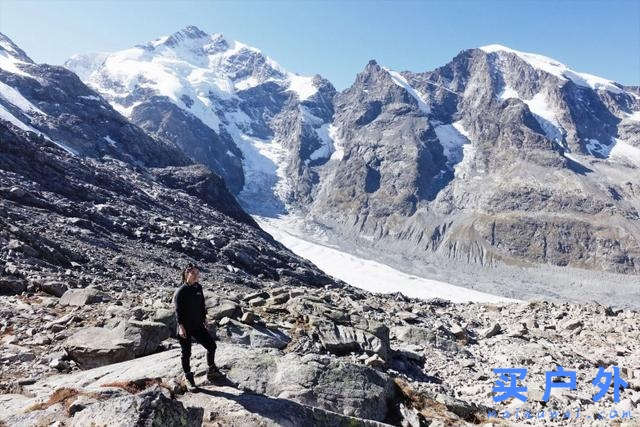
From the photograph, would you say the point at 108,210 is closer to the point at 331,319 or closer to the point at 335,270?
the point at 331,319

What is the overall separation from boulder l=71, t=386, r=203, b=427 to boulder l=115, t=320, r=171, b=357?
17.3 feet

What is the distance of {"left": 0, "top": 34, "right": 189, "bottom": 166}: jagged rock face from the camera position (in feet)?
387

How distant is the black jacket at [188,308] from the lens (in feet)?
35.3

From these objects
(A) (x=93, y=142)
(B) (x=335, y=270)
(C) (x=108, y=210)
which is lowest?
(B) (x=335, y=270)

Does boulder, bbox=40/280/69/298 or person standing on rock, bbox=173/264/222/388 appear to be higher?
person standing on rock, bbox=173/264/222/388

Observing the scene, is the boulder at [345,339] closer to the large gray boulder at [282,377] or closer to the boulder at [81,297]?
the large gray boulder at [282,377]

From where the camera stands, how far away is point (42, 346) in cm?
1389

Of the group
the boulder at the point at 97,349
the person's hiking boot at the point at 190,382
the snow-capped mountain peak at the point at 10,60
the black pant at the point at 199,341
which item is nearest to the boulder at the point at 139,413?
the person's hiking boot at the point at 190,382

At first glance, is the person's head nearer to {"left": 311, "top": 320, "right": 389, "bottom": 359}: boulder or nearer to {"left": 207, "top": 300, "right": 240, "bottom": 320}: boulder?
{"left": 207, "top": 300, "right": 240, "bottom": 320}: boulder

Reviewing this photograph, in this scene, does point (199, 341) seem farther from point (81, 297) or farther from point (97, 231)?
point (97, 231)

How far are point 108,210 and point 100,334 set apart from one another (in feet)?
171

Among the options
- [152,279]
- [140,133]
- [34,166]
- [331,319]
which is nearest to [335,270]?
[140,133]

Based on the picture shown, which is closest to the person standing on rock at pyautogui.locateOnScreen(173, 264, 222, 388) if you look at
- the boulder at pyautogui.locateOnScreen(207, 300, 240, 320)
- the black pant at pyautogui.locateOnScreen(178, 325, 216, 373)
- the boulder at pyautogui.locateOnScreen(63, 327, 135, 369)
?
the black pant at pyautogui.locateOnScreen(178, 325, 216, 373)

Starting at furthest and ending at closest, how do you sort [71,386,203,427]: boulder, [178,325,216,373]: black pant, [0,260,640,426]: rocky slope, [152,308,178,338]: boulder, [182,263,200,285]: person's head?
[152,308,178,338]: boulder
[182,263,200,285]: person's head
[178,325,216,373]: black pant
[0,260,640,426]: rocky slope
[71,386,203,427]: boulder
